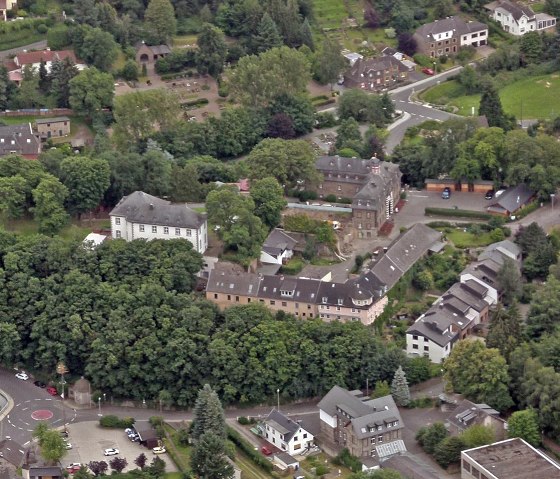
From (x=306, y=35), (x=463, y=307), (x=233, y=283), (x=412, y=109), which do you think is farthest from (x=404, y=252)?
(x=306, y=35)

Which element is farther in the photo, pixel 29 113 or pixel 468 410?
pixel 29 113

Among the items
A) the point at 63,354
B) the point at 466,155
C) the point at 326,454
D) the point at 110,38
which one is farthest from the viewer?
the point at 110,38

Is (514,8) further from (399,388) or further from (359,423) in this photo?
(359,423)

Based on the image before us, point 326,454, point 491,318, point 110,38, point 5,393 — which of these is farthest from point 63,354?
point 110,38

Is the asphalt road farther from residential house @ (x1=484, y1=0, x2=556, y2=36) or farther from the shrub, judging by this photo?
the shrub

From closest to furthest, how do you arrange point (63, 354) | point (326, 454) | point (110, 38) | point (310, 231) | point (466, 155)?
point (326, 454)
point (63, 354)
point (310, 231)
point (466, 155)
point (110, 38)

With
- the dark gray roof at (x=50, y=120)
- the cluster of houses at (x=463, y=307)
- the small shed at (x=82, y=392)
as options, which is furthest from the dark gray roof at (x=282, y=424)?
the dark gray roof at (x=50, y=120)

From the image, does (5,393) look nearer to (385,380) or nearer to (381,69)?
(385,380)

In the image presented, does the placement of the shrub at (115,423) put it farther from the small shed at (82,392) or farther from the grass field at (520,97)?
the grass field at (520,97)
